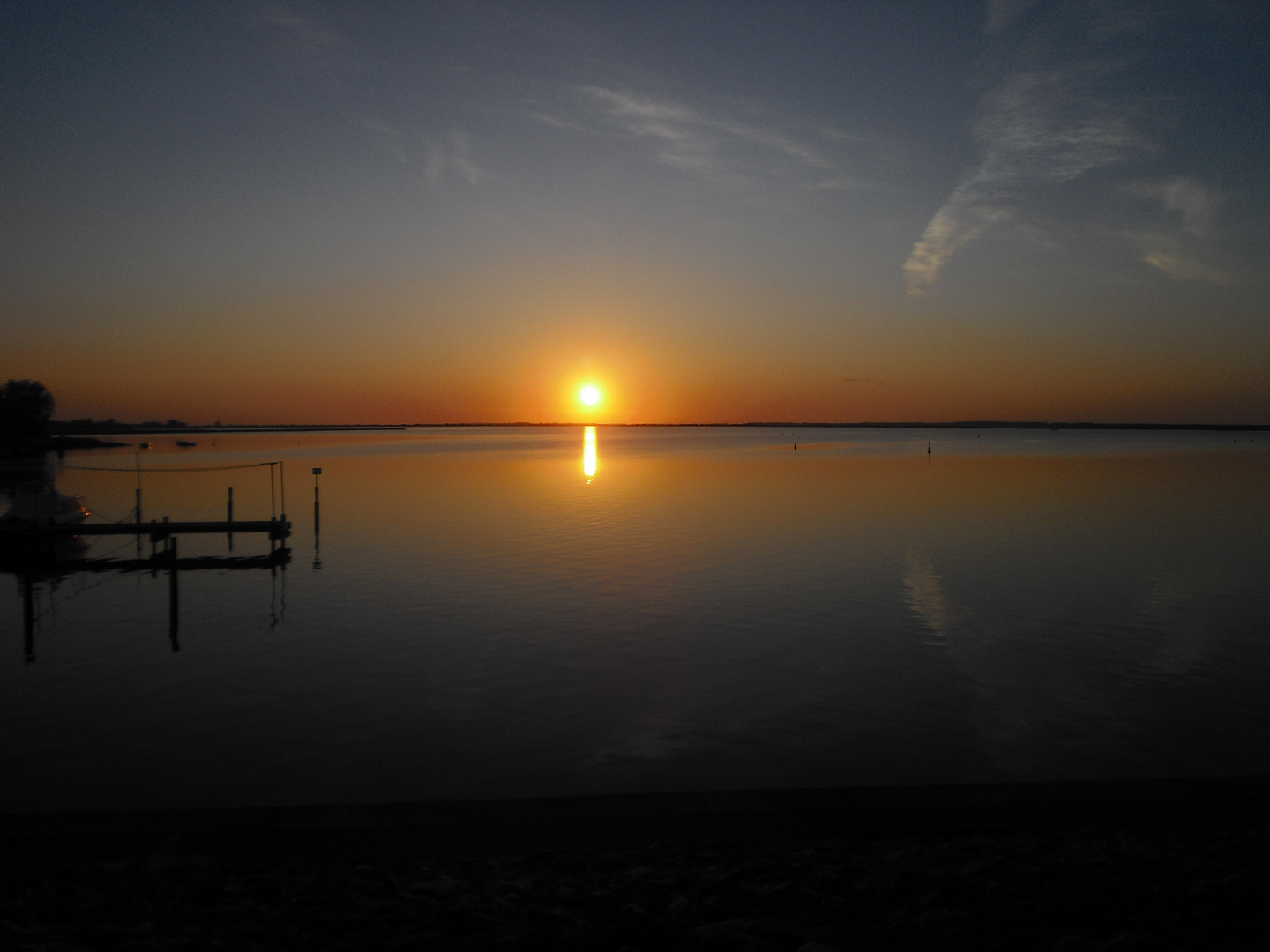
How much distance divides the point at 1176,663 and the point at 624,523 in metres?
25.3

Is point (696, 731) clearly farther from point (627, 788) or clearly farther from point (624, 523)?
point (624, 523)

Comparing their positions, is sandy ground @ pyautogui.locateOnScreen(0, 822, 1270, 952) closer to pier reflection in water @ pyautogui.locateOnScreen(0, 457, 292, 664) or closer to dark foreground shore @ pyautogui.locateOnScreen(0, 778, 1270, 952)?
dark foreground shore @ pyautogui.locateOnScreen(0, 778, 1270, 952)

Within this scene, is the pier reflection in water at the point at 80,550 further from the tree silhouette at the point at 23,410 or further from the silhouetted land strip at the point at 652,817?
the tree silhouette at the point at 23,410

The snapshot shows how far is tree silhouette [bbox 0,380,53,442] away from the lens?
143 m

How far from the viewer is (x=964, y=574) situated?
26.1 metres

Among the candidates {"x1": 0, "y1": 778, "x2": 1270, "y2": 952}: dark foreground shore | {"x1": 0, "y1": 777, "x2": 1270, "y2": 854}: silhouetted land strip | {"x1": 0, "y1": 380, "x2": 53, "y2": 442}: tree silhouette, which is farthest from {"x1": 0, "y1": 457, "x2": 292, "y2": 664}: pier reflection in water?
{"x1": 0, "y1": 380, "x2": 53, "y2": 442}: tree silhouette

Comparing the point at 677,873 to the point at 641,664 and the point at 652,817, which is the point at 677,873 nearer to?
the point at 652,817

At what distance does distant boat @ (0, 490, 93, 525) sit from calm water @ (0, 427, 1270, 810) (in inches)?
80.6

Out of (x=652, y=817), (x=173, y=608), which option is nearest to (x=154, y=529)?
(x=173, y=608)

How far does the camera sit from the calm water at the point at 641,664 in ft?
37.8

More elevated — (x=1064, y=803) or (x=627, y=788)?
(x=1064, y=803)

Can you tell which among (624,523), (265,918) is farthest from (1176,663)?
(624,523)

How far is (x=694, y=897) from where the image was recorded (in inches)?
275

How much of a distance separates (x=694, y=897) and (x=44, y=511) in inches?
1430
